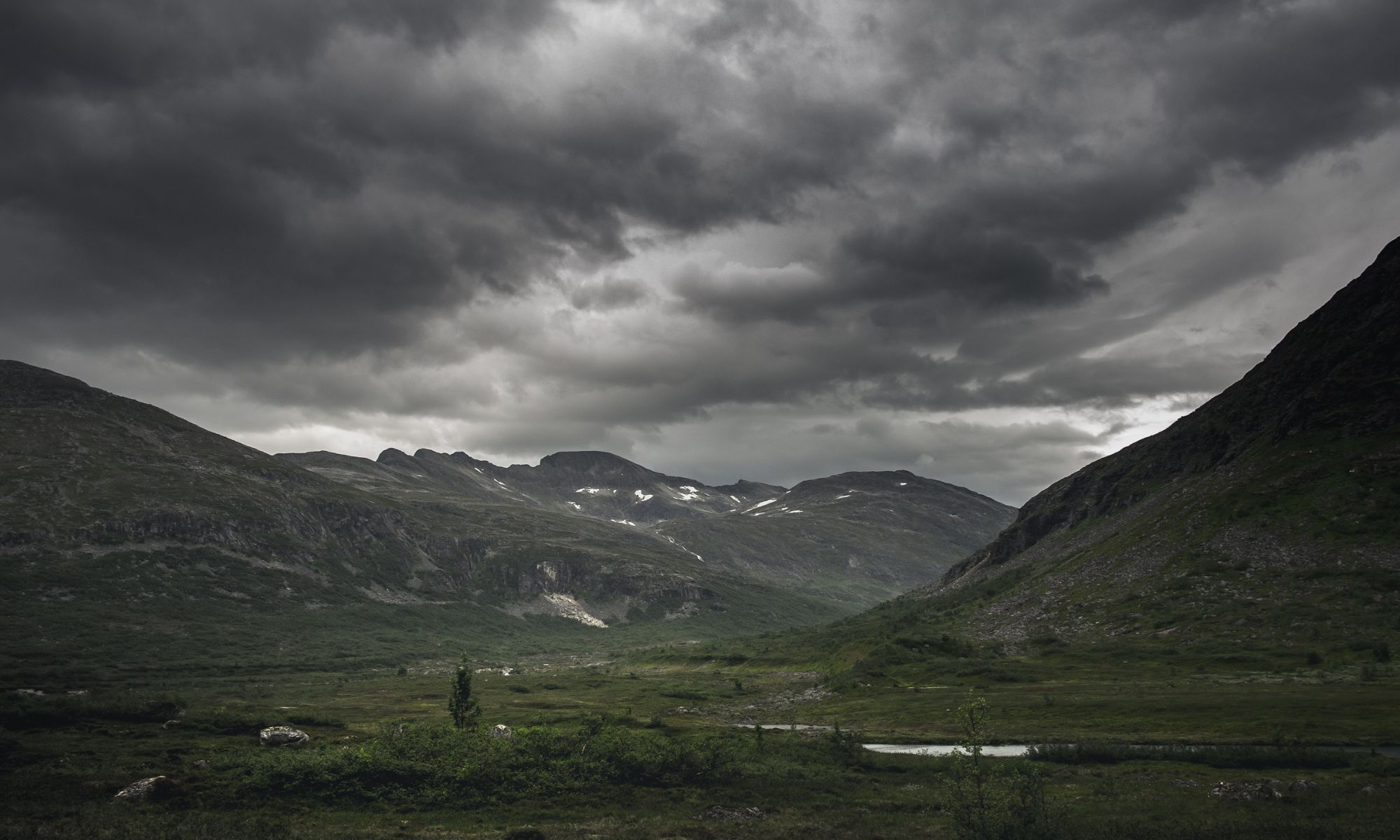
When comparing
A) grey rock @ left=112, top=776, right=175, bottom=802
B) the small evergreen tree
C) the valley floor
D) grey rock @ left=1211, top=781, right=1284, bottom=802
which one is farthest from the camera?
the small evergreen tree

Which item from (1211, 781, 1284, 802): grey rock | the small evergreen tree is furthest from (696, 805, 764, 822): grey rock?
the small evergreen tree

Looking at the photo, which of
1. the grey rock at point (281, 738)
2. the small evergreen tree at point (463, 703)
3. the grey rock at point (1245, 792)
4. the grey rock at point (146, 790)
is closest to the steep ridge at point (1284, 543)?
the grey rock at point (1245, 792)

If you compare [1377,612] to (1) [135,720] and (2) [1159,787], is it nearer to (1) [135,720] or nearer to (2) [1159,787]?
(2) [1159,787]

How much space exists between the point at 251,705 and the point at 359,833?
3624 inches

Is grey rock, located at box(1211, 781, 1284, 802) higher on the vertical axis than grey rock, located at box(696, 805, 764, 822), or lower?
higher

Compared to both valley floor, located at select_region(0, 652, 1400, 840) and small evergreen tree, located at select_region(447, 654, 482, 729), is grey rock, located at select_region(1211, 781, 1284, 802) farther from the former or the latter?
small evergreen tree, located at select_region(447, 654, 482, 729)

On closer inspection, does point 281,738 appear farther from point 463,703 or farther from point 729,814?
point 729,814

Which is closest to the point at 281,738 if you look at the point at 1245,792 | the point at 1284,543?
the point at 1245,792

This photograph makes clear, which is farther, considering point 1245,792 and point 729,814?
point 729,814

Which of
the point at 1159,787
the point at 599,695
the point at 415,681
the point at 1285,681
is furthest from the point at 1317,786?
the point at 415,681

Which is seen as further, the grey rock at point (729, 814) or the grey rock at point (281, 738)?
the grey rock at point (281, 738)

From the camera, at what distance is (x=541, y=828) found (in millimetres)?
52250

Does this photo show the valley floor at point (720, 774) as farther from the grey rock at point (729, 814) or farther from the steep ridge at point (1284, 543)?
the steep ridge at point (1284, 543)

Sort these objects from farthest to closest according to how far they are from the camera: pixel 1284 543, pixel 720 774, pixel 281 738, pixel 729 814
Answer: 1. pixel 1284 543
2. pixel 281 738
3. pixel 720 774
4. pixel 729 814
